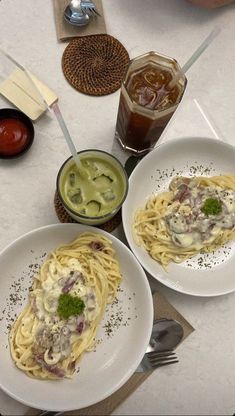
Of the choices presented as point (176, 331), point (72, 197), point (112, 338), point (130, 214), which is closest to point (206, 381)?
point (176, 331)

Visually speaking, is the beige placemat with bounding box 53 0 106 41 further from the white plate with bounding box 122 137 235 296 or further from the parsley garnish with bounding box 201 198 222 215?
the parsley garnish with bounding box 201 198 222 215

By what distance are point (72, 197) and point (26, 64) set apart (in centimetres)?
66

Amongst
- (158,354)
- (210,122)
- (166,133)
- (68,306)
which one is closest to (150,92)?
(166,133)

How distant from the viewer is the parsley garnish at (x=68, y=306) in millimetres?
1649

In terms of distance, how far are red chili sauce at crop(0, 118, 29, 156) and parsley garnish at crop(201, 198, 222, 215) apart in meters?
0.70

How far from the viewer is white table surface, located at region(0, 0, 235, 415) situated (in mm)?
1820

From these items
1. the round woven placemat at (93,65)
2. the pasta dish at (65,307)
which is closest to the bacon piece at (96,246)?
the pasta dish at (65,307)

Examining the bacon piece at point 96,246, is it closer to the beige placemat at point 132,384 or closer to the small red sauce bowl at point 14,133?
the beige placemat at point 132,384

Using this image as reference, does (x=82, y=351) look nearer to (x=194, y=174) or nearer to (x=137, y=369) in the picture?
(x=137, y=369)

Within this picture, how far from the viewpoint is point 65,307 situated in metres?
1.65

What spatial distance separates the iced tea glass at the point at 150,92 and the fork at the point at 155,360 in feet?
2.61

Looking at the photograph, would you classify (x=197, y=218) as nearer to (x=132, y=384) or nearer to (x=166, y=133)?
(x=166, y=133)

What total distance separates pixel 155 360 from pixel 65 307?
15.7 inches

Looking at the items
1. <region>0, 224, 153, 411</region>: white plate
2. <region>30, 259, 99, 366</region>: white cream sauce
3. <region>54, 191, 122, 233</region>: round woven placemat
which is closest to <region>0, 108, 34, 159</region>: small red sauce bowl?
<region>54, 191, 122, 233</region>: round woven placemat
